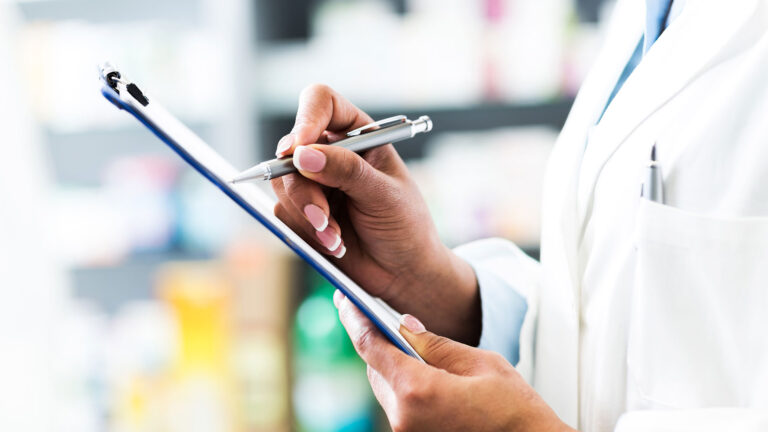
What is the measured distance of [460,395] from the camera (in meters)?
0.48

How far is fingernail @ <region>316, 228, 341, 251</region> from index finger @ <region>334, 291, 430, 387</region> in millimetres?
63

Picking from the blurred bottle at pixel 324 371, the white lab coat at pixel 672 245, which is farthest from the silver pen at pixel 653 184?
the blurred bottle at pixel 324 371

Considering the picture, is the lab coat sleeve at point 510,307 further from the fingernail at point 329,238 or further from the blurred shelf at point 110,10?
the blurred shelf at point 110,10

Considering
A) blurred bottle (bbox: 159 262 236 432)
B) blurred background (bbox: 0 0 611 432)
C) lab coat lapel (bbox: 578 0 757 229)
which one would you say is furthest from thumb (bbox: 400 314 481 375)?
blurred bottle (bbox: 159 262 236 432)

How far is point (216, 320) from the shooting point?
5.91 ft

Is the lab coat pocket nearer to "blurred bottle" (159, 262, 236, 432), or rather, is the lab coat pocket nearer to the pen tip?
the pen tip

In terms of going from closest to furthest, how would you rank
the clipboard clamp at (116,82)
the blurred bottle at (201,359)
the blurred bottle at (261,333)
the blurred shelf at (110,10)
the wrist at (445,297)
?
the clipboard clamp at (116,82) < the wrist at (445,297) < the blurred bottle at (261,333) < the blurred bottle at (201,359) < the blurred shelf at (110,10)

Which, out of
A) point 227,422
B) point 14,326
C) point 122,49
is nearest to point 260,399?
point 227,422

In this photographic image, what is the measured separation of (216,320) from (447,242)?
646 millimetres

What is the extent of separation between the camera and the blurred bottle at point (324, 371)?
5.45ft

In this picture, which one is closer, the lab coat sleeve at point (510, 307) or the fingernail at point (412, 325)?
the fingernail at point (412, 325)

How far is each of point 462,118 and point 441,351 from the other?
1.45 meters

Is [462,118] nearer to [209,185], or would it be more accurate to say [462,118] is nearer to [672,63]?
[209,185]

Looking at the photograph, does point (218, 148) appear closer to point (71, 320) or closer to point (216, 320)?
point (216, 320)
